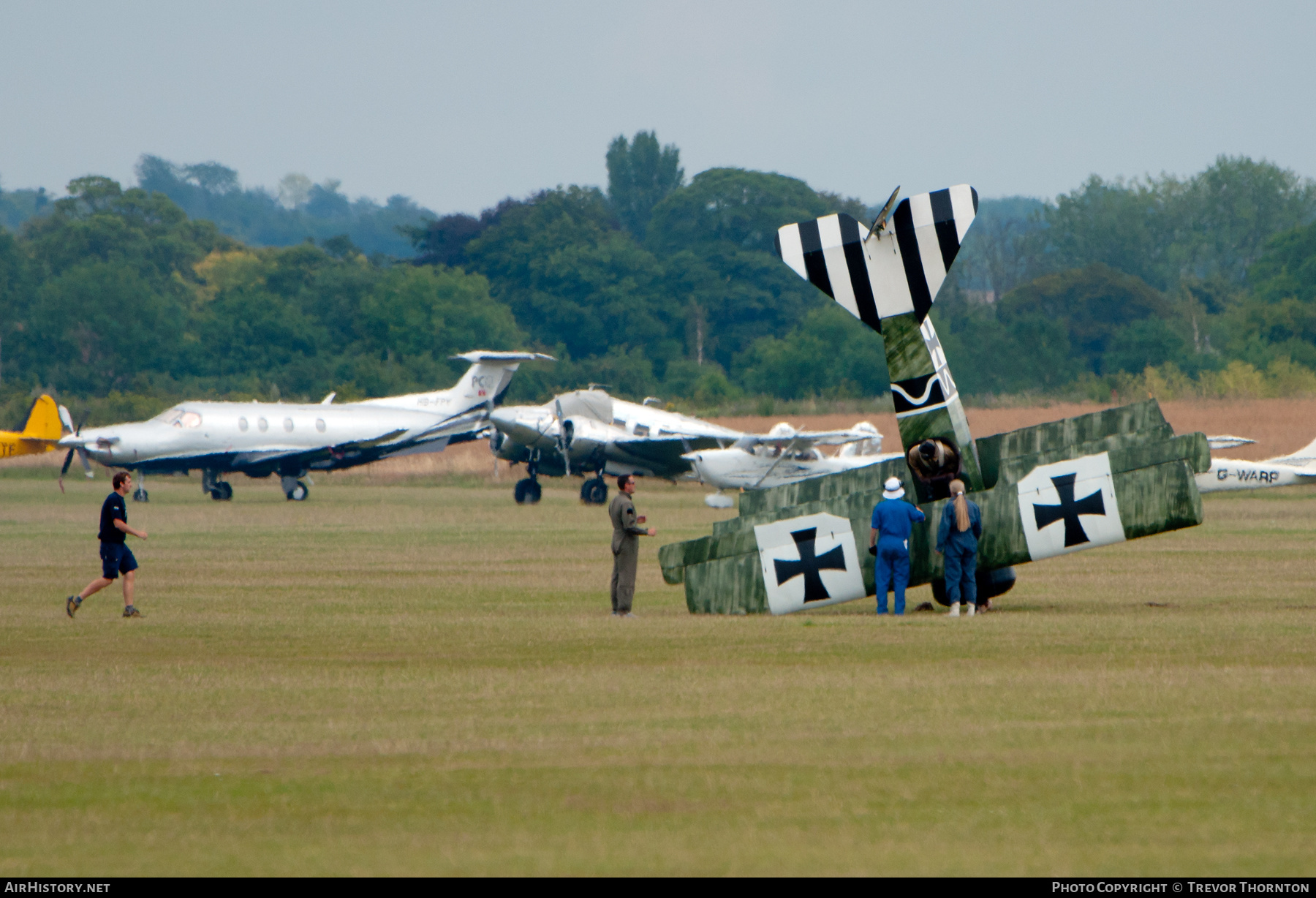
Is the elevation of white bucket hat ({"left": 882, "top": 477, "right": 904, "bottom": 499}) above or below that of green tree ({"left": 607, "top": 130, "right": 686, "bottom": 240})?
below

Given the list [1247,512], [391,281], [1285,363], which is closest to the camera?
[1247,512]

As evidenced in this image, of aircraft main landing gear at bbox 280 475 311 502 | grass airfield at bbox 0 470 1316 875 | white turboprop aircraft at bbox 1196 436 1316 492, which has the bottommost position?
grass airfield at bbox 0 470 1316 875

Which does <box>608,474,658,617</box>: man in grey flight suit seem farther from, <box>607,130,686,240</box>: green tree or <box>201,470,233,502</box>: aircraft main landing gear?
<box>607,130,686,240</box>: green tree

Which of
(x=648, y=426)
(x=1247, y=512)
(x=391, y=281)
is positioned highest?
(x=391, y=281)

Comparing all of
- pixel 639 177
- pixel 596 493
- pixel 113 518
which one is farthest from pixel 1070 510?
pixel 639 177

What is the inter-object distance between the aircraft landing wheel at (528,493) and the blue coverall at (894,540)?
3060cm

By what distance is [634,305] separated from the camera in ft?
393

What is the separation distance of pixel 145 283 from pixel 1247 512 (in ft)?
306

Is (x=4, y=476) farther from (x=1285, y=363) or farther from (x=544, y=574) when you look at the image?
(x=1285, y=363)

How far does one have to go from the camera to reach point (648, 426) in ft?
160

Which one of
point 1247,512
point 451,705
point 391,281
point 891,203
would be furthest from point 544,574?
point 391,281

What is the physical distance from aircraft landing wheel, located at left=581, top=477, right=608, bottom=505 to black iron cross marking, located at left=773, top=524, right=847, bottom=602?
96.0ft

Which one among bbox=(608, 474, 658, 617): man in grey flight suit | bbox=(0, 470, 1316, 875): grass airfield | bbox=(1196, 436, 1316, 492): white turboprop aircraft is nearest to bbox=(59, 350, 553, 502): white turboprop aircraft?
bbox=(1196, 436, 1316, 492): white turboprop aircraft

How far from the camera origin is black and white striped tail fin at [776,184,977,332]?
56.1 feet
